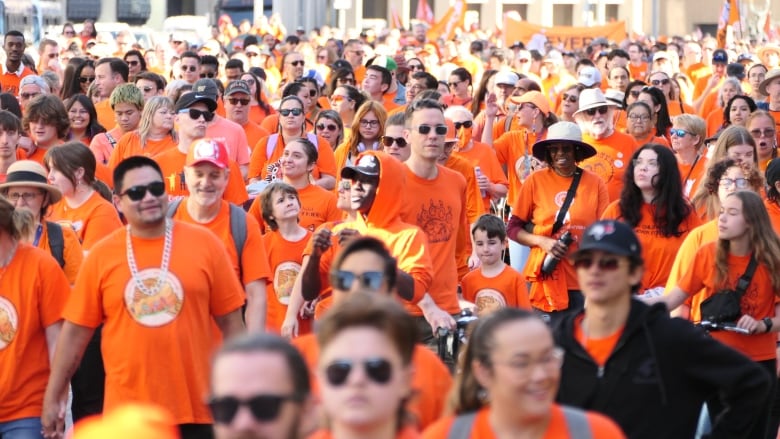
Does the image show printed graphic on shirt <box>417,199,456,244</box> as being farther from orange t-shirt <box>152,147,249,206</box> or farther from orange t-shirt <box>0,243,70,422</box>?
orange t-shirt <box>0,243,70,422</box>

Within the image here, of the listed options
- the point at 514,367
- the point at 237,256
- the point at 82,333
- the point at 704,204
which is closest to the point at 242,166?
the point at 704,204

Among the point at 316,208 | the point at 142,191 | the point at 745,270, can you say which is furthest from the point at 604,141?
the point at 142,191

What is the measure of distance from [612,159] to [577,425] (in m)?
7.23

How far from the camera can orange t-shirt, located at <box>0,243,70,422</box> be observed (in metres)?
7.13

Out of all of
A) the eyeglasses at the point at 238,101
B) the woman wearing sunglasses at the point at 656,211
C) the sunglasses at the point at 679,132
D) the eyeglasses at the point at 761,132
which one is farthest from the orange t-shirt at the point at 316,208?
the eyeglasses at the point at 238,101

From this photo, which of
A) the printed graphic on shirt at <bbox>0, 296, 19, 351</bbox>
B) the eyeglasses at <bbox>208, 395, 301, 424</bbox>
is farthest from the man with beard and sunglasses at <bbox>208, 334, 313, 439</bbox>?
the printed graphic on shirt at <bbox>0, 296, 19, 351</bbox>

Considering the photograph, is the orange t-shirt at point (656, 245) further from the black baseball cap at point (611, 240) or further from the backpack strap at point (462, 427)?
the backpack strap at point (462, 427)

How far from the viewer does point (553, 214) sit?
998 cm

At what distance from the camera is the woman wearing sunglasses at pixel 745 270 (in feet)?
25.4

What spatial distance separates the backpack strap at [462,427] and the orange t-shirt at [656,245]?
436 centimetres

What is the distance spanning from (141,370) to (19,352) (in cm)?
68

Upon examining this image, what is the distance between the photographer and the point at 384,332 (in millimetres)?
4426

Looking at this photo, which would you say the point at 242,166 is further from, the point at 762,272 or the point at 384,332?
the point at 384,332

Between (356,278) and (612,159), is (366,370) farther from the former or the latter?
(612,159)
